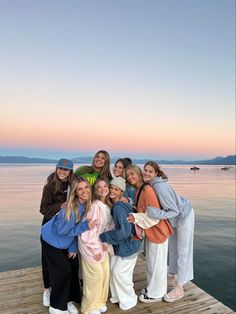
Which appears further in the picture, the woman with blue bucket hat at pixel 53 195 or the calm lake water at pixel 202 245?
the calm lake water at pixel 202 245

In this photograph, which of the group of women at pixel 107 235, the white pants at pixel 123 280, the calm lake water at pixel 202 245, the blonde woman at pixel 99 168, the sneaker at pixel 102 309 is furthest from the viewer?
the calm lake water at pixel 202 245

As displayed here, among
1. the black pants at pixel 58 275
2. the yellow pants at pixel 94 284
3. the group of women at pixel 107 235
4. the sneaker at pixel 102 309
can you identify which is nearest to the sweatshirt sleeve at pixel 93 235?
the group of women at pixel 107 235

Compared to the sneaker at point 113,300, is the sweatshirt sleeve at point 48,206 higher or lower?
higher

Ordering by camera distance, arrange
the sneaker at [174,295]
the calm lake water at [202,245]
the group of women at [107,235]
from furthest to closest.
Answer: the calm lake water at [202,245], the sneaker at [174,295], the group of women at [107,235]

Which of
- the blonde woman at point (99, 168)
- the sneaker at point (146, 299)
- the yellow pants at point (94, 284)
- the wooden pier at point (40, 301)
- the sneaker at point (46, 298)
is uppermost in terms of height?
the blonde woman at point (99, 168)

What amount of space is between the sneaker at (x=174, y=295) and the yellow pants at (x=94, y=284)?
1.07 metres

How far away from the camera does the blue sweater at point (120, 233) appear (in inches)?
151

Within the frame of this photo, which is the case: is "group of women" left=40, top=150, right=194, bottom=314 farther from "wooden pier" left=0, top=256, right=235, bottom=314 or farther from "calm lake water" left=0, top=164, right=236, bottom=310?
"calm lake water" left=0, top=164, right=236, bottom=310

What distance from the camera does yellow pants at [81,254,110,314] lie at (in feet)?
12.9

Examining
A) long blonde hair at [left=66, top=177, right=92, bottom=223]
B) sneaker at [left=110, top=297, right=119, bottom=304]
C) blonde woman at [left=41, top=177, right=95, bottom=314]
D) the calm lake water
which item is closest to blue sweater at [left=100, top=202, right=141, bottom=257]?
blonde woman at [left=41, top=177, right=95, bottom=314]

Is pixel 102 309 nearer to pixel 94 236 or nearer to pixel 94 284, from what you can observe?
pixel 94 284

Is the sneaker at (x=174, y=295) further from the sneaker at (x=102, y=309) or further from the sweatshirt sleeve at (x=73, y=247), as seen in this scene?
the sweatshirt sleeve at (x=73, y=247)

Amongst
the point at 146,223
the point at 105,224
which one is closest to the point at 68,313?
the point at 105,224

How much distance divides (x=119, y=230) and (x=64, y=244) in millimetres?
806
